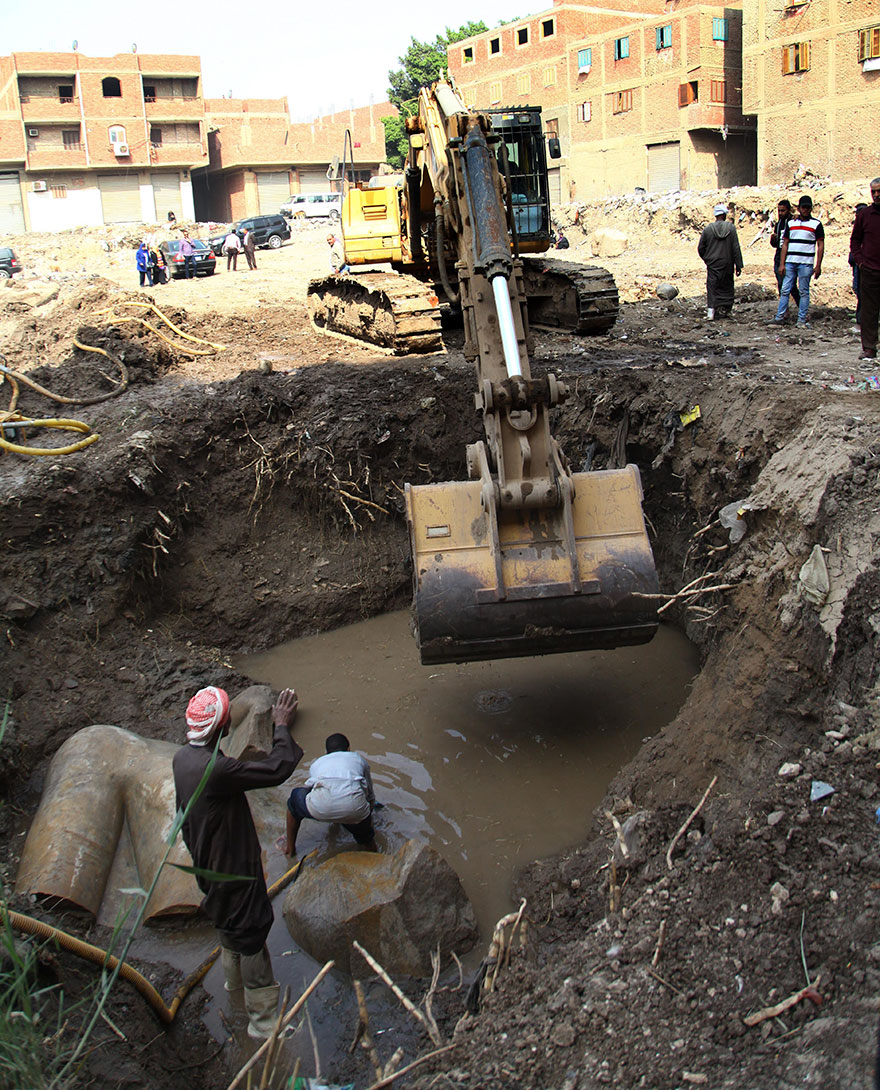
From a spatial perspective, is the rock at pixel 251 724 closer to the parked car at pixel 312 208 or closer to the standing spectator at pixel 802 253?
the standing spectator at pixel 802 253

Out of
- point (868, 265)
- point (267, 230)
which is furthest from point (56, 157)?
point (868, 265)

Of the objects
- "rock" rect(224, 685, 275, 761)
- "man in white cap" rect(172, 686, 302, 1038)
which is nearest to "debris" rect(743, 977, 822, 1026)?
"man in white cap" rect(172, 686, 302, 1038)

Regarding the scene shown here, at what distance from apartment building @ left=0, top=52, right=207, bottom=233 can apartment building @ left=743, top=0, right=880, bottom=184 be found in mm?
28557

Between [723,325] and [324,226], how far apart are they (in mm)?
27464

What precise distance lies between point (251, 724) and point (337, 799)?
180cm

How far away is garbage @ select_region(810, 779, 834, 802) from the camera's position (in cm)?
411

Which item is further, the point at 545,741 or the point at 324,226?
the point at 324,226

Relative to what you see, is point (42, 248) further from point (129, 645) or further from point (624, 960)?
point (624, 960)

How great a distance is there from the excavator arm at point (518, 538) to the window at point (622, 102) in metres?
32.2

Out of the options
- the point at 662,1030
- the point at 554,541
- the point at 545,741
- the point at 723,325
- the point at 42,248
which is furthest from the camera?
the point at 42,248

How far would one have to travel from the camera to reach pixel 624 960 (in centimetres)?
364

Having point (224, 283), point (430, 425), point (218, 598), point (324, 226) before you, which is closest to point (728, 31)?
point (324, 226)

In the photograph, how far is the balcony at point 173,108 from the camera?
43.2 m

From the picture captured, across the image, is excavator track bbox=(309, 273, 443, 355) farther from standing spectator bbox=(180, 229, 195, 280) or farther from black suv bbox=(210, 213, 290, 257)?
black suv bbox=(210, 213, 290, 257)
